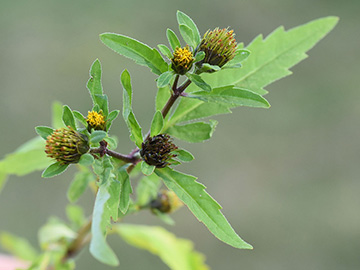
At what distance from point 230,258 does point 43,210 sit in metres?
2.07

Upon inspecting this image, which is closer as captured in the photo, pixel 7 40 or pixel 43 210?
pixel 43 210

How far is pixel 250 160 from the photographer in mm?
5320

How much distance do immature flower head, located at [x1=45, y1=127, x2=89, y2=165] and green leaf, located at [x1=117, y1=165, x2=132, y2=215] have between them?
0.14 m

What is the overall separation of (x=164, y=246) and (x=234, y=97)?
1.27 meters

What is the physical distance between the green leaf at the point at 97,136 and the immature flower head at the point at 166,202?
685 millimetres

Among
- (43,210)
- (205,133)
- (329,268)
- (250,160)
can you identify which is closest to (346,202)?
(329,268)

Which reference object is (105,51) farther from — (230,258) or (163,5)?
(230,258)

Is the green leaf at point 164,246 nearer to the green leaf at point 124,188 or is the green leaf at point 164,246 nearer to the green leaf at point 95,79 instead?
the green leaf at point 124,188

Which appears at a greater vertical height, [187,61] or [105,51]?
[105,51]

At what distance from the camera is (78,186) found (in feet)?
5.62

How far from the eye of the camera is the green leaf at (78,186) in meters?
1.70

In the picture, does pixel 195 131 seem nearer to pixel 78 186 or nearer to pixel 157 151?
pixel 157 151

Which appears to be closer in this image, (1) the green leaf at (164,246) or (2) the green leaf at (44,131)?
(2) the green leaf at (44,131)

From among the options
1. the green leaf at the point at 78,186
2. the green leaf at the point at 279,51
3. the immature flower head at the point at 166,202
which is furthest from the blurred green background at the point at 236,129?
the green leaf at the point at 279,51
